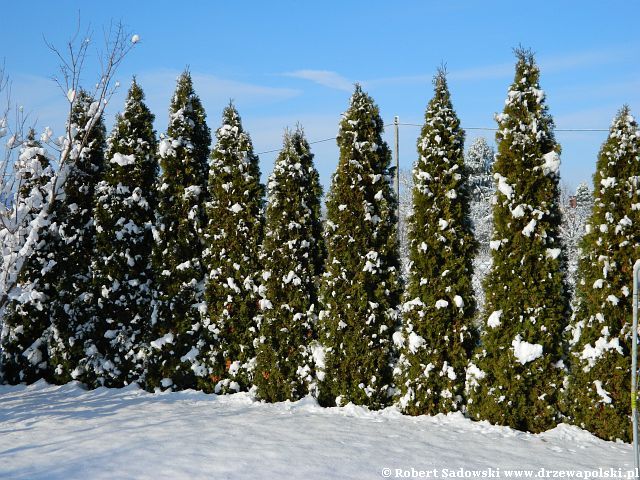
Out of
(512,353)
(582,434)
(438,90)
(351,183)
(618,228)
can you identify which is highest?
(438,90)

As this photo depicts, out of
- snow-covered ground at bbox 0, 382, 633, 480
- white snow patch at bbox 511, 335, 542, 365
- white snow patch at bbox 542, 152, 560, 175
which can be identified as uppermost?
white snow patch at bbox 542, 152, 560, 175

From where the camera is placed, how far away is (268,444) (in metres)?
6.71

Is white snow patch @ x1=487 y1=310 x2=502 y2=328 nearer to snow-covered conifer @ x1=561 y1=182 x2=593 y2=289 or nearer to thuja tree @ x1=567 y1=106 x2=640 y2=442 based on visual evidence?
thuja tree @ x1=567 y1=106 x2=640 y2=442

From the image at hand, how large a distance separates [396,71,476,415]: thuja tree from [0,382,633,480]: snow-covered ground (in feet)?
1.51

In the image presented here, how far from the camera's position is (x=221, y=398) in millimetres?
9656

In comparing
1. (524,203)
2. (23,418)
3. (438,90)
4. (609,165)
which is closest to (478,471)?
(524,203)

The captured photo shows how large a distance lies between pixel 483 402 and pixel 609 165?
3.76 m

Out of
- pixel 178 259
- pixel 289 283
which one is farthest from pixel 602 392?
pixel 178 259

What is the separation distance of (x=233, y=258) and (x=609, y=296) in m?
5.98

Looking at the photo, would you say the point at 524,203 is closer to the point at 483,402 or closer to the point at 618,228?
the point at 618,228

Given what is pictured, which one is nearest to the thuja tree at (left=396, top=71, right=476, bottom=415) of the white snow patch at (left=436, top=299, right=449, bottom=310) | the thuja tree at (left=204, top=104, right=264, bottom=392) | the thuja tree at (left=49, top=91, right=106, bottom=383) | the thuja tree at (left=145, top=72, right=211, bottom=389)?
the white snow patch at (left=436, top=299, right=449, bottom=310)

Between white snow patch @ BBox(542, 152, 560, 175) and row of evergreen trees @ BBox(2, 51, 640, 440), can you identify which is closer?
row of evergreen trees @ BBox(2, 51, 640, 440)

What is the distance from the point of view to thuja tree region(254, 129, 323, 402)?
372 inches

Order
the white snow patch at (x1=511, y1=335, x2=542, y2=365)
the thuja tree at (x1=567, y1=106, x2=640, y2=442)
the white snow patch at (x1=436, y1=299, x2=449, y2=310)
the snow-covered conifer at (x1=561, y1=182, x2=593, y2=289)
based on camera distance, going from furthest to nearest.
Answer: the snow-covered conifer at (x1=561, y1=182, x2=593, y2=289), the white snow patch at (x1=436, y1=299, x2=449, y2=310), the white snow patch at (x1=511, y1=335, x2=542, y2=365), the thuja tree at (x1=567, y1=106, x2=640, y2=442)
